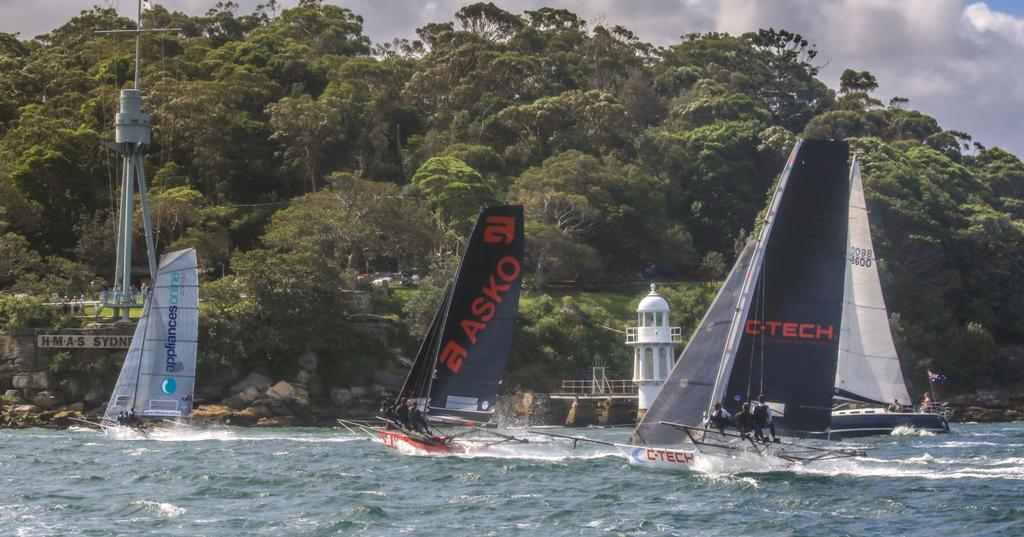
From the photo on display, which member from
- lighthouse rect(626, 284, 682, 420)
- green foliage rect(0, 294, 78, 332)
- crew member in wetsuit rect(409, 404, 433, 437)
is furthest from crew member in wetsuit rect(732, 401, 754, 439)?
green foliage rect(0, 294, 78, 332)

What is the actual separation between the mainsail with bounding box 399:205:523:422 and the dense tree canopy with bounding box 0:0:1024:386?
24234mm

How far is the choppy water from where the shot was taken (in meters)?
25.1

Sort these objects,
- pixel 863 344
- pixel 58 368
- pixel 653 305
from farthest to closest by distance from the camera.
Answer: pixel 653 305 < pixel 58 368 < pixel 863 344

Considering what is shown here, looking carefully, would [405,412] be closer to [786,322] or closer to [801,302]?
[786,322]

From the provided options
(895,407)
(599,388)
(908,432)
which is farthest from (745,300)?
(599,388)

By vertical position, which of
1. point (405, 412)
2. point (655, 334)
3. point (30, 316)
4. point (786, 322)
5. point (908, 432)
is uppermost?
point (30, 316)

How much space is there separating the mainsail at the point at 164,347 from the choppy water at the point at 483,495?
5351 mm

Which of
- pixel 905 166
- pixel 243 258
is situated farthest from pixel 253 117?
pixel 905 166

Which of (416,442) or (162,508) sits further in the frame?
(416,442)

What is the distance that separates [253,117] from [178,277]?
142 feet

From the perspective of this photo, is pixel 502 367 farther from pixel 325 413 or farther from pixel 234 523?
pixel 325 413

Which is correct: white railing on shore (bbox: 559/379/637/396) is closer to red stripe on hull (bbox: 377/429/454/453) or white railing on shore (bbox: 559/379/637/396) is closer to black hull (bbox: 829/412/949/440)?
black hull (bbox: 829/412/949/440)

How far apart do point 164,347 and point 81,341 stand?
14.6m

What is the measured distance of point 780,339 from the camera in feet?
104
